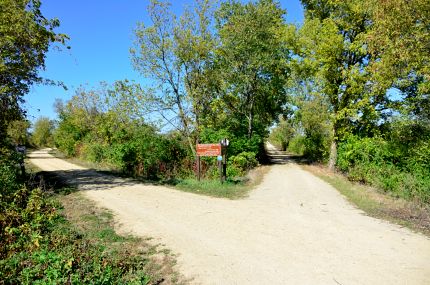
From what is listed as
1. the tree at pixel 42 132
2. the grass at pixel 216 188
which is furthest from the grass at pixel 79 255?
the tree at pixel 42 132

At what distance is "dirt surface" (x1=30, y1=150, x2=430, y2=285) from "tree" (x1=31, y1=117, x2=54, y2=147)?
76.8 metres

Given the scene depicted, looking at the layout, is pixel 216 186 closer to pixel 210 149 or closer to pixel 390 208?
pixel 210 149

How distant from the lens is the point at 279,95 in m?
31.7

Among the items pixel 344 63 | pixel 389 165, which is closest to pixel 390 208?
pixel 389 165

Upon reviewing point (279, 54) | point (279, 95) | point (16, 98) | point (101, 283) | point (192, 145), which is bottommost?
point (101, 283)

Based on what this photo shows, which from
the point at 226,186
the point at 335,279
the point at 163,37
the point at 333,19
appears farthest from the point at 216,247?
the point at 333,19

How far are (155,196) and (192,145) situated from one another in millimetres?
8606

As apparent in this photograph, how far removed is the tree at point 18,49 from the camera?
39.7 ft

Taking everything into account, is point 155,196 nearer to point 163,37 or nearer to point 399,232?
point 399,232

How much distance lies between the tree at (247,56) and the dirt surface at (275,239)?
12.1m

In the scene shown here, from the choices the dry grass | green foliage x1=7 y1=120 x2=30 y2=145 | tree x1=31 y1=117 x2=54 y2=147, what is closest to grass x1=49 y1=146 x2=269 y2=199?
the dry grass

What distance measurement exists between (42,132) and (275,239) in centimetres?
8458

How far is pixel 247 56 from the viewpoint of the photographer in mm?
23109

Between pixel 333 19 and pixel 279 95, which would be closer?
pixel 333 19
